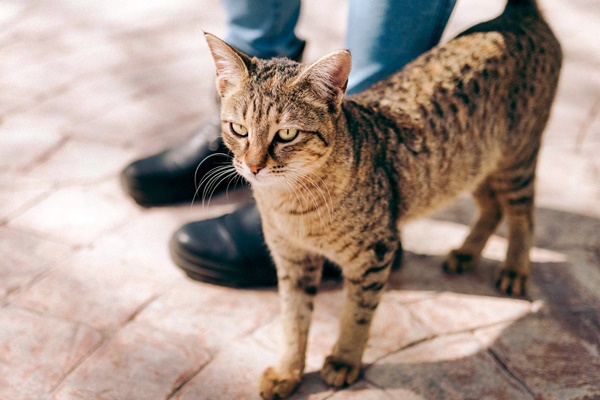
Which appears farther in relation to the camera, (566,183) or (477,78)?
(566,183)

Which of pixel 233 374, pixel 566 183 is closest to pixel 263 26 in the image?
pixel 233 374

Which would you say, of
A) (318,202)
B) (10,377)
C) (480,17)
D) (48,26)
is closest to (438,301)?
(318,202)

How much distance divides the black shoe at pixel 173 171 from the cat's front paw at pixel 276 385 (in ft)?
3.66

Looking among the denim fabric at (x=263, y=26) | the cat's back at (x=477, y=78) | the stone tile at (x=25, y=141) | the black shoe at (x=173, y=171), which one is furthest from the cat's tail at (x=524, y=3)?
the stone tile at (x=25, y=141)

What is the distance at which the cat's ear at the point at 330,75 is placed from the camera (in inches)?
65.1

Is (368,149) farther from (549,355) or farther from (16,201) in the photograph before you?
→ (16,201)

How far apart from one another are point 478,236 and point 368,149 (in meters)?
0.91

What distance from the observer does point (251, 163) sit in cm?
171

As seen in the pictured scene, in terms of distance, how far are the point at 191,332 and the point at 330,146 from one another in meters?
0.91

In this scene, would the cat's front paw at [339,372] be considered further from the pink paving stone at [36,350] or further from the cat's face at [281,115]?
the pink paving stone at [36,350]

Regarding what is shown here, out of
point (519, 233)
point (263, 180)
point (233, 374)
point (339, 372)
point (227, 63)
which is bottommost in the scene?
point (233, 374)

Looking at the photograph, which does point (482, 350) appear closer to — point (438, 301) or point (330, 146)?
point (438, 301)

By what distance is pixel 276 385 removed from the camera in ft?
6.29

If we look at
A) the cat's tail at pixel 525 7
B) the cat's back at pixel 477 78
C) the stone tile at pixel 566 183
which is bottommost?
the stone tile at pixel 566 183
